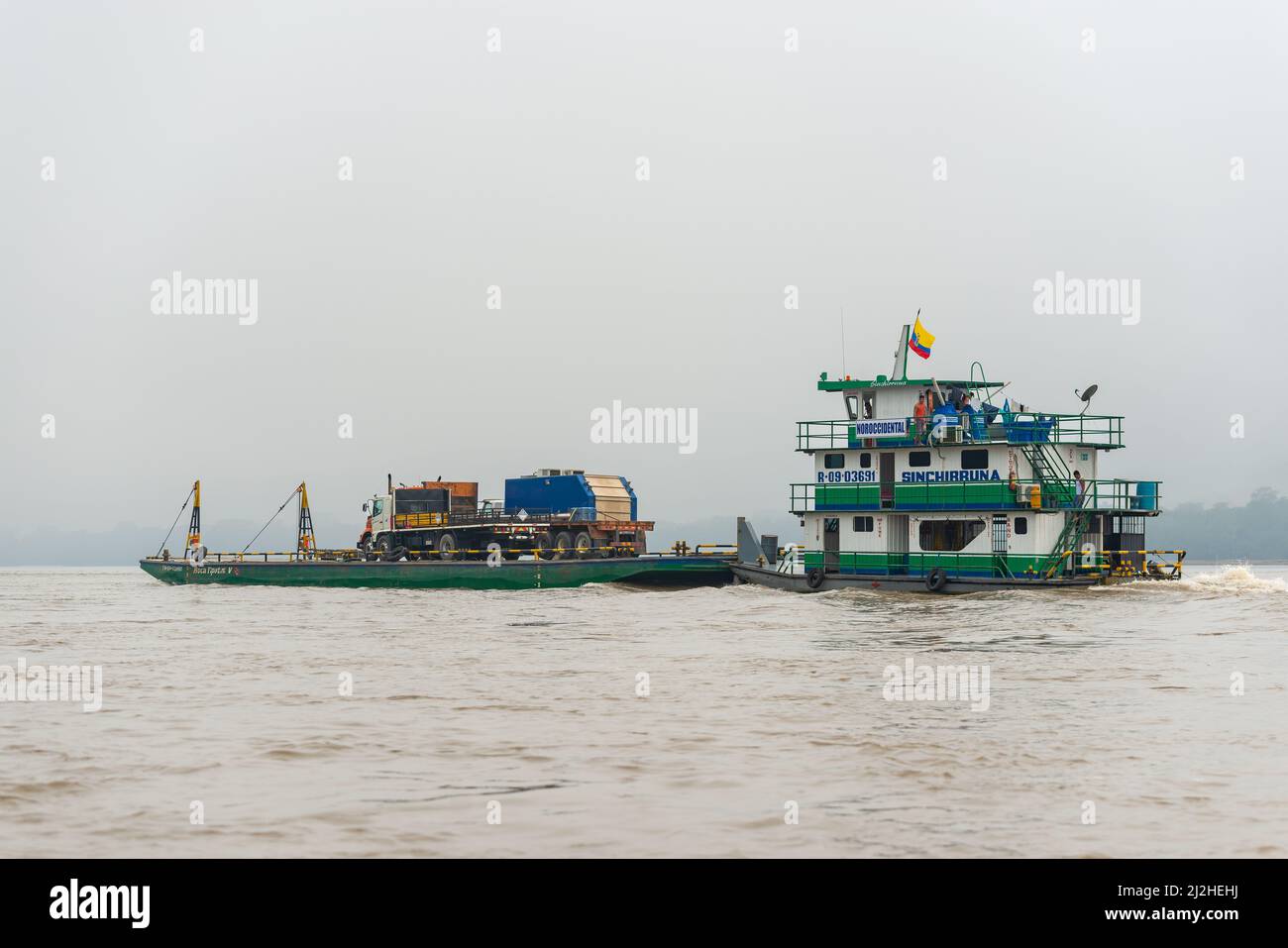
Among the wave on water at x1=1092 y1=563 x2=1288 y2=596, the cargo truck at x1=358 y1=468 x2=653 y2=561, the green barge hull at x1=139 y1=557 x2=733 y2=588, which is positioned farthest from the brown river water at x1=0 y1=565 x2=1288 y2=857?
the cargo truck at x1=358 y1=468 x2=653 y2=561

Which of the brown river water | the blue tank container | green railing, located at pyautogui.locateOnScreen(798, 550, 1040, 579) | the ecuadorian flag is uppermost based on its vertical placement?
the ecuadorian flag

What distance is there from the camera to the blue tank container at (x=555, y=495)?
61.1m

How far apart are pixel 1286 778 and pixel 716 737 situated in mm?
7005

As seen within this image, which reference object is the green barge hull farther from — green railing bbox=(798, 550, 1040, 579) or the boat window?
the boat window

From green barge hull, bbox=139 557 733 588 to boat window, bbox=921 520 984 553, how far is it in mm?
11869

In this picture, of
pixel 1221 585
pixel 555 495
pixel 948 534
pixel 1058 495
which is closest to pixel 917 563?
pixel 948 534

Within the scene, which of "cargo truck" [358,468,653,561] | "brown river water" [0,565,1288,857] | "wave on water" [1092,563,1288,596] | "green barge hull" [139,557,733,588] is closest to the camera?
"brown river water" [0,565,1288,857]

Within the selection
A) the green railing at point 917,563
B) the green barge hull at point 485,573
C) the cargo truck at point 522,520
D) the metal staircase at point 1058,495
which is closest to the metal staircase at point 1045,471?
the metal staircase at point 1058,495

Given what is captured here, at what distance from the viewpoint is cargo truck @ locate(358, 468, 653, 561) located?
6094cm

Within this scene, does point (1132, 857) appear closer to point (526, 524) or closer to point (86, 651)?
point (86, 651)

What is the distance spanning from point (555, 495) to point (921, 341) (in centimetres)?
2189

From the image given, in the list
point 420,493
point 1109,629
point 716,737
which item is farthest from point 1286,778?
point 420,493

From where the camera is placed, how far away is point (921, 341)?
4672 centimetres

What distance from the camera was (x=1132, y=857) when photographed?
11.0m
